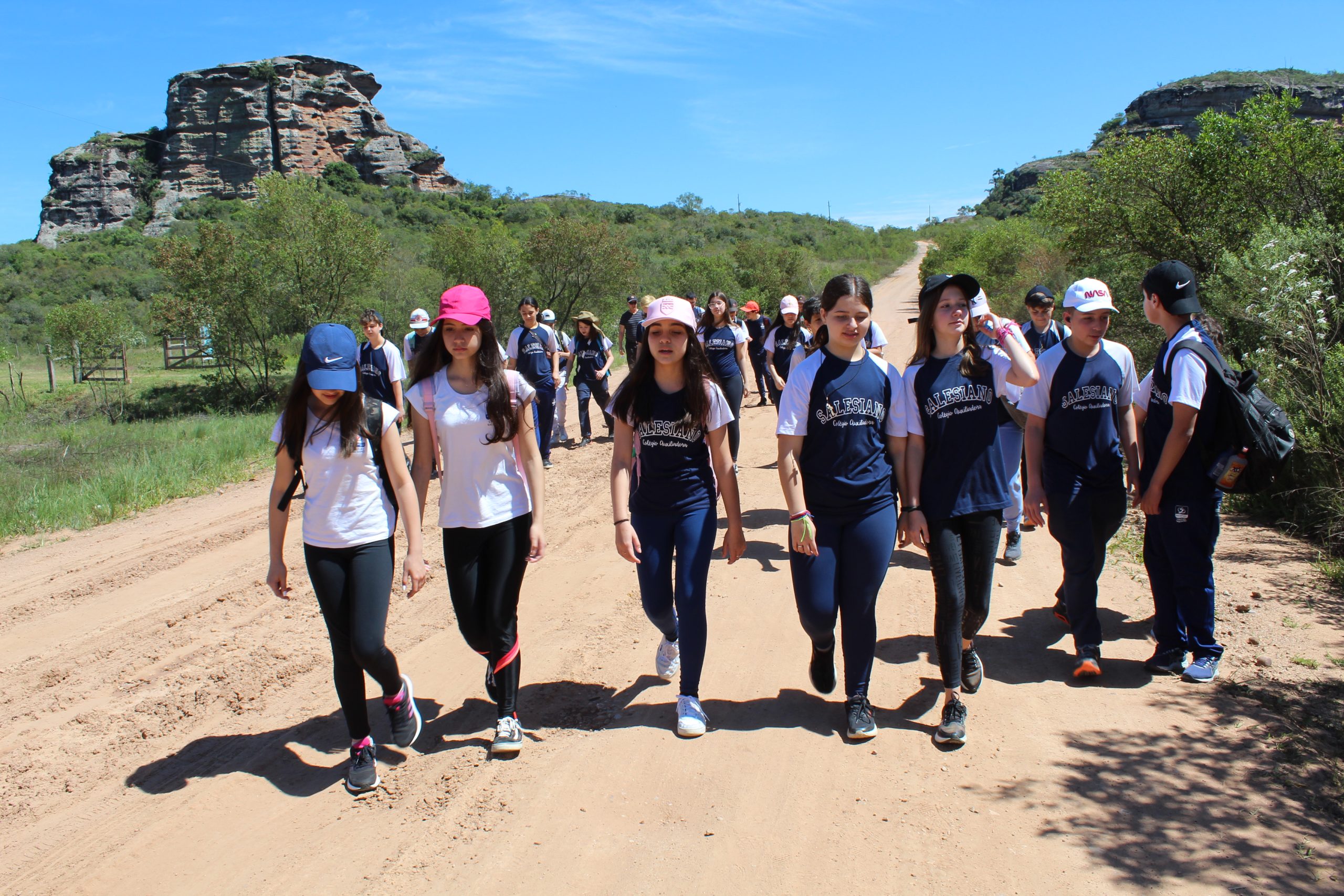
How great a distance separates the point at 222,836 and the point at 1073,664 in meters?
4.31

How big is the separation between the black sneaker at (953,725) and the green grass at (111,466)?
9.69 m

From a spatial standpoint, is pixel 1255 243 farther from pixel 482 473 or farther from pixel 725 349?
pixel 482 473

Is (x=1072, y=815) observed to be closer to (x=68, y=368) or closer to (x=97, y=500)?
(x=97, y=500)

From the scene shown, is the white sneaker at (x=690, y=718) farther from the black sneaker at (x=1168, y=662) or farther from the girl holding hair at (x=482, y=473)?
the black sneaker at (x=1168, y=662)

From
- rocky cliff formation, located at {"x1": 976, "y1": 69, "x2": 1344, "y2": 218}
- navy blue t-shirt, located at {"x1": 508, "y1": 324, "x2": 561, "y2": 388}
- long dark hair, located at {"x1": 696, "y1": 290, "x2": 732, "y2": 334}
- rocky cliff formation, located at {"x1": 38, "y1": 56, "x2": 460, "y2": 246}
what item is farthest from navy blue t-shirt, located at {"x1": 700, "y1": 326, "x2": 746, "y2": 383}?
rocky cliff formation, located at {"x1": 38, "y1": 56, "x2": 460, "y2": 246}

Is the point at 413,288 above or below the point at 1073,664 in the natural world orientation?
above

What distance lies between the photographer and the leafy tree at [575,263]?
29359mm

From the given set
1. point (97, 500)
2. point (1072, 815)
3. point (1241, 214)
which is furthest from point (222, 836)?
point (1241, 214)

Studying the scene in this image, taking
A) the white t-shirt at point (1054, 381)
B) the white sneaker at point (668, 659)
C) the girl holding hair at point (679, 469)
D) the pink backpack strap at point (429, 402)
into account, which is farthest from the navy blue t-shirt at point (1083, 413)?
the pink backpack strap at point (429, 402)

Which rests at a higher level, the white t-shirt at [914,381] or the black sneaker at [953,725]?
the white t-shirt at [914,381]

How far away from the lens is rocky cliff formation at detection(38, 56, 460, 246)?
316ft

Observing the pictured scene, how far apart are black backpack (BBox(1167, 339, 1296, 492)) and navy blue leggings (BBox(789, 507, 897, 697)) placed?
1948 millimetres

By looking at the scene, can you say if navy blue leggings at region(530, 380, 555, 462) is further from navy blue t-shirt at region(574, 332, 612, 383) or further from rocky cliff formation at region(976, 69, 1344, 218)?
rocky cliff formation at region(976, 69, 1344, 218)

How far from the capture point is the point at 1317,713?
13.6ft
